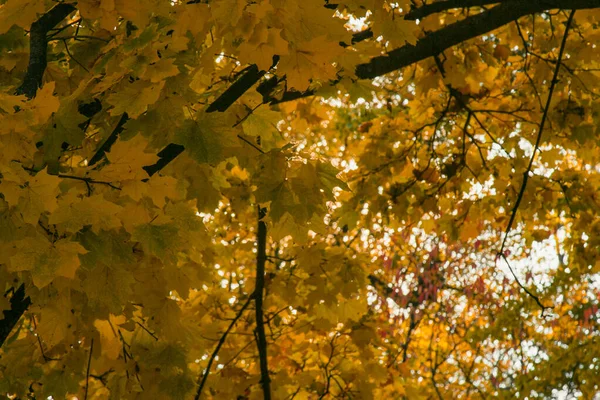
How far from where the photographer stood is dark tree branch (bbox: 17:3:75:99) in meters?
2.78

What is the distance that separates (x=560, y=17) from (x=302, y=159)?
3.63 metres

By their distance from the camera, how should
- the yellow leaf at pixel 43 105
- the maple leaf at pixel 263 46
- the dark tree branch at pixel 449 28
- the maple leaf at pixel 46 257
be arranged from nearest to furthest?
the maple leaf at pixel 46 257, the maple leaf at pixel 263 46, the yellow leaf at pixel 43 105, the dark tree branch at pixel 449 28

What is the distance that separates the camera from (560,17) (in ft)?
17.9

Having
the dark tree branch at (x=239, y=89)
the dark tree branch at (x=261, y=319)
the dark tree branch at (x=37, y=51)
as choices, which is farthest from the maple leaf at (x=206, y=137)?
the dark tree branch at (x=261, y=319)

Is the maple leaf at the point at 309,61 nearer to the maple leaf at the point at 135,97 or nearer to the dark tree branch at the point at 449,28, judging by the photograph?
the maple leaf at the point at 135,97

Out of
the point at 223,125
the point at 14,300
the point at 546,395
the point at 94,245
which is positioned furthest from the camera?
the point at 546,395

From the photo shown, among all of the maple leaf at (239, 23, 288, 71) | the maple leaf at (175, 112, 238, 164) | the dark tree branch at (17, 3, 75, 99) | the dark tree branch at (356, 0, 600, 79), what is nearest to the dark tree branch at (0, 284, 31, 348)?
the dark tree branch at (17, 3, 75, 99)

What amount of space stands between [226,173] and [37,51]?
2.63 meters

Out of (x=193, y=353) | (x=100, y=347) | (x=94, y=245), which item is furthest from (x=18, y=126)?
(x=193, y=353)

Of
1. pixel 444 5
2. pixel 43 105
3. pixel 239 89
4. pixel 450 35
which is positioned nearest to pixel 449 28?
pixel 450 35

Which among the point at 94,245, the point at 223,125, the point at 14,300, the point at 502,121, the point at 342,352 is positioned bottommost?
the point at 94,245

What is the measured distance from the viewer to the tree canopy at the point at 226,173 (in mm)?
2068

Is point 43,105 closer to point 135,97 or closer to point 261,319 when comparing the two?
point 135,97

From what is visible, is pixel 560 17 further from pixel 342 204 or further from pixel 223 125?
pixel 223 125
